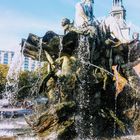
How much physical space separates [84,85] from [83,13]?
261 centimetres

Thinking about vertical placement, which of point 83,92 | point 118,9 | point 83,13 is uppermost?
point 118,9

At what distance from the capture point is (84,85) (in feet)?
44.0

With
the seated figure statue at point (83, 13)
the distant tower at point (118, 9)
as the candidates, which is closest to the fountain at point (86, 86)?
the seated figure statue at point (83, 13)

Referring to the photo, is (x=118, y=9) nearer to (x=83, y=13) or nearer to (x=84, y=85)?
(x=83, y=13)

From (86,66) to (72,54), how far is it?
A: 0.82m

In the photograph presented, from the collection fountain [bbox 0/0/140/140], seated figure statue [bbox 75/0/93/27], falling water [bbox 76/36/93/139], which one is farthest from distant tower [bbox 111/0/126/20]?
falling water [bbox 76/36/93/139]

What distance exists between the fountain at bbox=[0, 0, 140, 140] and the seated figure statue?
→ 54mm

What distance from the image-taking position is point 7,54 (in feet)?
646

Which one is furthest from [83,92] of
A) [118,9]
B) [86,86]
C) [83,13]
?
[118,9]

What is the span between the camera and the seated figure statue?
14.3 metres

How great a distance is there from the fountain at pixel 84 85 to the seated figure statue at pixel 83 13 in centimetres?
5

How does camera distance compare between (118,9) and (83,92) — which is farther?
(118,9)

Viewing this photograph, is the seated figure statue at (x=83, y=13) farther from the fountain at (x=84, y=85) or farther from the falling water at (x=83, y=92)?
the falling water at (x=83, y=92)

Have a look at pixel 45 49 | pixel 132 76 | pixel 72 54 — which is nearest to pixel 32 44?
pixel 45 49
